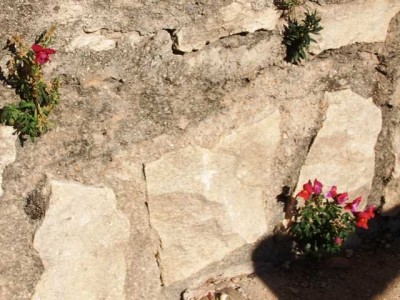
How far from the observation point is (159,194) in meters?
2.48

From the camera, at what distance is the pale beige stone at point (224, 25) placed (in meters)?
2.33

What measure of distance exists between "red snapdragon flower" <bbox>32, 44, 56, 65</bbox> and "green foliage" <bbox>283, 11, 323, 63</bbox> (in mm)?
929

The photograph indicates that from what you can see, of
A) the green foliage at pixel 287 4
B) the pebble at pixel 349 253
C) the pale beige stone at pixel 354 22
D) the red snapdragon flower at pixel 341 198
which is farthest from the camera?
the pebble at pixel 349 253

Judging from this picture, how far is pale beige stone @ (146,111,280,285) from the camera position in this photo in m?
2.48

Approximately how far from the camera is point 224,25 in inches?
93.6

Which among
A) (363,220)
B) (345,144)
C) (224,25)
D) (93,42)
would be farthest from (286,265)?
(93,42)

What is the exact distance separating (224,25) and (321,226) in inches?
40.1

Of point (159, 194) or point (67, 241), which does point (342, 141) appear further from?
point (67, 241)

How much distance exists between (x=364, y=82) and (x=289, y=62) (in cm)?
39

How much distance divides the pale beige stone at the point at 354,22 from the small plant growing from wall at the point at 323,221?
597 mm

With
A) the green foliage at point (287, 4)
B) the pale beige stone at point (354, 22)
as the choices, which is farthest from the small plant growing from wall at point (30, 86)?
the pale beige stone at point (354, 22)

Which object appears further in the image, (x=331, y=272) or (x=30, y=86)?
(x=331, y=272)

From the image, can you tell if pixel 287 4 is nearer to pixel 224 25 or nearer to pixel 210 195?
pixel 224 25

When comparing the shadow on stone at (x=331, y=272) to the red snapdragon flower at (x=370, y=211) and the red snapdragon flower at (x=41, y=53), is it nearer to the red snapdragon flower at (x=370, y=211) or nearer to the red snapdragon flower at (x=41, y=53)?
the red snapdragon flower at (x=370, y=211)
